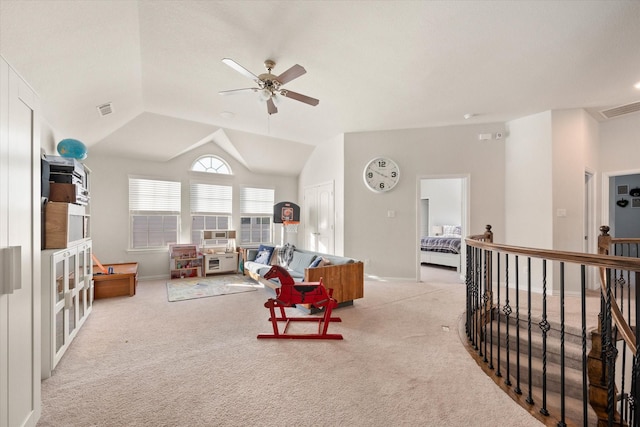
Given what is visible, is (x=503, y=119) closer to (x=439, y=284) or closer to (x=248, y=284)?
(x=439, y=284)

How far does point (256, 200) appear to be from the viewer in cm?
684

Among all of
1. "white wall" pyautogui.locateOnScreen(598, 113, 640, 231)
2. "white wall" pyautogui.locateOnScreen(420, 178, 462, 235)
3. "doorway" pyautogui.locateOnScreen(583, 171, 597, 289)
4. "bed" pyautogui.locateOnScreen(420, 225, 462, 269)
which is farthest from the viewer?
"white wall" pyautogui.locateOnScreen(420, 178, 462, 235)

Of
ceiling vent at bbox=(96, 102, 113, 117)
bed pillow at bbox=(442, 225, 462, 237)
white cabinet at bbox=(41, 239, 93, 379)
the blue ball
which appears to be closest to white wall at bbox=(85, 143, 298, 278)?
ceiling vent at bbox=(96, 102, 113, 117)

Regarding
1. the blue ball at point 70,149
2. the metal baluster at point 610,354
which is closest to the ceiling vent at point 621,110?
the metal baluster at point 610,354

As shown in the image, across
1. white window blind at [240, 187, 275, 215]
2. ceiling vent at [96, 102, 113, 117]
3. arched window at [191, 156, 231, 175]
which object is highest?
ceiling vent at [96, 102, 113, 117]

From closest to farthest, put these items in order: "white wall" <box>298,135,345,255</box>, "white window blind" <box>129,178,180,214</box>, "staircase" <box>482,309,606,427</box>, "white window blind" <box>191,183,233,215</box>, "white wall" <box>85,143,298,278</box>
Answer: "staircase" <box>482,309,606,427</box> < "white wall" <box>85,143,298,278</box> < "white window blind" <box>129,178,180,214</box> < "white wall" <box>298,135,345,255</box> < "white window blind" <box>191,183,233,215</box>

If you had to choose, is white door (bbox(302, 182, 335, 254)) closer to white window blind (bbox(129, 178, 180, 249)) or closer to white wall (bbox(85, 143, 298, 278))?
white wall (bbox(85, 143, 298, 278))

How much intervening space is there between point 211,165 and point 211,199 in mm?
784

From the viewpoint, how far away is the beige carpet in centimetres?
171

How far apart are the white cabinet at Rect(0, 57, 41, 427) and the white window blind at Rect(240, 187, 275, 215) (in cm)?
494

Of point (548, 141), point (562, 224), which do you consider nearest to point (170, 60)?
point (548, 141)

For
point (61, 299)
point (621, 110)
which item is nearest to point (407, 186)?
point (621, 110)

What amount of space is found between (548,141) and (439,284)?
9.44 ft

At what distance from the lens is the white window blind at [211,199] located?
19.8 ft
